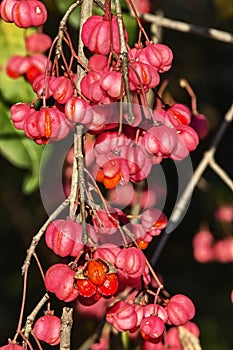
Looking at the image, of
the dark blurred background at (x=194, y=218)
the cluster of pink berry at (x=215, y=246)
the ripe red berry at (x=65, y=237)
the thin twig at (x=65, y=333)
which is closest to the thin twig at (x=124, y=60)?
the ripe red berry at (x=65, y=237)

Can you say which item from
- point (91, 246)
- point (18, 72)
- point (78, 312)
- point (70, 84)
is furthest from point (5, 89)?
point (78, 312)

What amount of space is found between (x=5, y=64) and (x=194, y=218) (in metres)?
2.23

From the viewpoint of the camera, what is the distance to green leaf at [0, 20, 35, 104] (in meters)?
1.57

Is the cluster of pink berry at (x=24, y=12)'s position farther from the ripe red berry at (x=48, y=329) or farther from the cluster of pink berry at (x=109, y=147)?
the ripe red berry at (x=48, y=329)

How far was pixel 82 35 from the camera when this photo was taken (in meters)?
1.05

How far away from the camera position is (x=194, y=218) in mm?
3756

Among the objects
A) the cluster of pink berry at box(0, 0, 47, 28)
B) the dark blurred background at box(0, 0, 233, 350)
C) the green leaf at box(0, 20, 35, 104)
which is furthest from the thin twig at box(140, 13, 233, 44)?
the dark blurred background at box(0, 0, 233, 350)

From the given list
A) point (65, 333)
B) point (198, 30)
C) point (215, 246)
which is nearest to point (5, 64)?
point (198, 30)

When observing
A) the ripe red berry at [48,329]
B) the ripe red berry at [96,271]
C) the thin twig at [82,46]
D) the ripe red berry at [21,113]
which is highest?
the thin twig at [82,46]

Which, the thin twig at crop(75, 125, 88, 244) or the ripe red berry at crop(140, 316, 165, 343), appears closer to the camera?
the thin twig at crop(75, 125, 88, 244)

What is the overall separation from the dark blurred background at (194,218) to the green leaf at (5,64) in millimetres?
1118

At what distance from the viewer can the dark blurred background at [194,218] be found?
3020mm

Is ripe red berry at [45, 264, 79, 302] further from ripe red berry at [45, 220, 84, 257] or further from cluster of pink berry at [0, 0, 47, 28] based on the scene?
cluster of pink berry at [0, 0, 47, 28]

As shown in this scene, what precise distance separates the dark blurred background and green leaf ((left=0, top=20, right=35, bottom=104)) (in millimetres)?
1118
